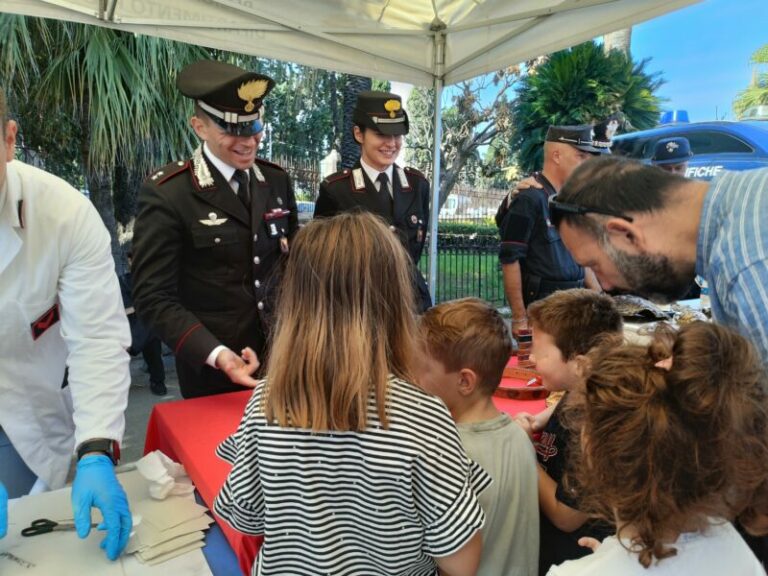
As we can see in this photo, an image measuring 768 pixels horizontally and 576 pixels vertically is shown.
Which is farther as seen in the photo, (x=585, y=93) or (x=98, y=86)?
(x=585, y=93)

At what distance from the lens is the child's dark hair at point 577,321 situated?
165cm

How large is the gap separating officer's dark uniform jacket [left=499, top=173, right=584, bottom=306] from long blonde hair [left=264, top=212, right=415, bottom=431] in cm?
219

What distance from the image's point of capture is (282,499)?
106 cm

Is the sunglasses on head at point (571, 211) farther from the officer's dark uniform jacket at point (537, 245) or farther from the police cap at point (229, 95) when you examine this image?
the officer's dark uniform jacket at point (537, 245)

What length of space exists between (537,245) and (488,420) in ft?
6.44

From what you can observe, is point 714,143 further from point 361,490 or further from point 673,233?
point 361,490

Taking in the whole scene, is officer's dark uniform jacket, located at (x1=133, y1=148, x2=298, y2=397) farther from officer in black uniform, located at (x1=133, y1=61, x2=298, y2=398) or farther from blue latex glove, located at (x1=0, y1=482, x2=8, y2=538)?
blue latex glove, located at (x1=0, y1=482, x2=8, y2=538)

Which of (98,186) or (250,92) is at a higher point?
(250,92)

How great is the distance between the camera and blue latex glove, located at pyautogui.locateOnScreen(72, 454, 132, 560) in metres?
1.16

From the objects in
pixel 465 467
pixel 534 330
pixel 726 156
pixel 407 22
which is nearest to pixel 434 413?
pixel 465 467

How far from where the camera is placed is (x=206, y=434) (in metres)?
1.67

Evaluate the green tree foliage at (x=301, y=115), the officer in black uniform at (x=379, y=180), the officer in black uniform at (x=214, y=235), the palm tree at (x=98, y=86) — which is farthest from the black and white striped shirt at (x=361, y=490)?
the green tree foliage at (x=301, y=115)

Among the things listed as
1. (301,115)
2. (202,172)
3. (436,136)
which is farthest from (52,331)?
(301,115)

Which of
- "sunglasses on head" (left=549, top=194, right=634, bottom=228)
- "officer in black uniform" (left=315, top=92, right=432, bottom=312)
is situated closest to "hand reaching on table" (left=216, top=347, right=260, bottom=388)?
"sunglasses on head" (left=549, top=194, right=634, bottom=228)
